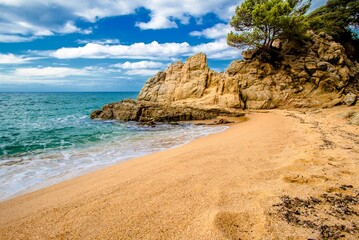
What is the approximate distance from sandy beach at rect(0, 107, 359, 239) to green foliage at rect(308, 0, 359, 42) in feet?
98.1

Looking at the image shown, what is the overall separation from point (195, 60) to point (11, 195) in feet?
74.9

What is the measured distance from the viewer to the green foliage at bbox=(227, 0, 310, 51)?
2155cm

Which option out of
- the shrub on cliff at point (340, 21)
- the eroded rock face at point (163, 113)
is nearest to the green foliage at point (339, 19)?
the shrub on cliff at point (340, 21)

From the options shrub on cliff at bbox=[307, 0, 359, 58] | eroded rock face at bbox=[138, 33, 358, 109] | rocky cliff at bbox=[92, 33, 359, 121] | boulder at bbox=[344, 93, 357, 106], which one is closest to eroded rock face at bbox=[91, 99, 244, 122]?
rocky cliff at bbox=[92, 33, 359, 121]

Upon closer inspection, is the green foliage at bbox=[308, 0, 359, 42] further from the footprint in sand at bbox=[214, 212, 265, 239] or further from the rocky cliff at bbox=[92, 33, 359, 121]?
the footprint in sand at bbox=[214, 212, 265, 239]

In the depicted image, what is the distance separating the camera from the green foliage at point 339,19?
28.0 meters

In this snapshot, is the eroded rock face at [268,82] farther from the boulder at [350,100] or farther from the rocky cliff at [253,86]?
the boulder at [350,100]

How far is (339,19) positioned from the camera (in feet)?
96.5

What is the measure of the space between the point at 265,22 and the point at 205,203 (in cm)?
2363

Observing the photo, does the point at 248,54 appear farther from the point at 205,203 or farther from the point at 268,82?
the point at 205,203

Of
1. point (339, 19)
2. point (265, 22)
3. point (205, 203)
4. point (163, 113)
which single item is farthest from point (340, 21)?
point (205, 203)

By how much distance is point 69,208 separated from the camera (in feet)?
12.2

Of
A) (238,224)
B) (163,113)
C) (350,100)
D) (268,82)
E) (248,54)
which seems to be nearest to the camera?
(238,224)

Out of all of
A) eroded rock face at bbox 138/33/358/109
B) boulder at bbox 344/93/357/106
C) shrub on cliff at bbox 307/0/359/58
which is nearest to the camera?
boulder at bbox 344/93/357/106
